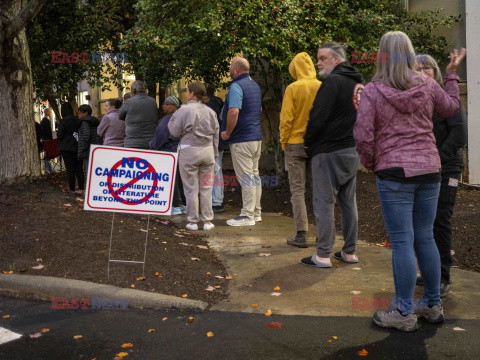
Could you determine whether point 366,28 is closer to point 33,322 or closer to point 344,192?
point 344,192

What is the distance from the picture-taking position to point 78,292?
16.8ft

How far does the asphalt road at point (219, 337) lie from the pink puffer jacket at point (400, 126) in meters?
1.12

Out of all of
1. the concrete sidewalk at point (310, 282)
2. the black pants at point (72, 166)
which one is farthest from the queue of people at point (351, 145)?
the black pants at point (72, 166)

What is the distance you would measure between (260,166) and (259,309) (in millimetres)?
9593

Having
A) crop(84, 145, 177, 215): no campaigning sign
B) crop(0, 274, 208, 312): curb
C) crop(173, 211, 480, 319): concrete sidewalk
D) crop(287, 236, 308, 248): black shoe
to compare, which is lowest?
crop(173, 211, 480, 319): concrete sidewalk

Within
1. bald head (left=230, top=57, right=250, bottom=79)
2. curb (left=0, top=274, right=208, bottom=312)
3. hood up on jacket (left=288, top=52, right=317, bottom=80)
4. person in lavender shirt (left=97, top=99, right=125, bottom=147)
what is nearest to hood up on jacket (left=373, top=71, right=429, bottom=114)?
curb (left=0, top=274, right=208, bottom=312)

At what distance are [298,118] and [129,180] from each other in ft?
6.49

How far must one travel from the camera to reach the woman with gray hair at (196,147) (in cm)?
784

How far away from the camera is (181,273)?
5.71 metres

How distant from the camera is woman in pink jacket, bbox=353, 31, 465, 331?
4094 mm

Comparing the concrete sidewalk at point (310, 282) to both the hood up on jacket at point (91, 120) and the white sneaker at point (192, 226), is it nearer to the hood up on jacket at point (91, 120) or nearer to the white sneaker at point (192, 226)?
the white sneaker at point (192, 226)

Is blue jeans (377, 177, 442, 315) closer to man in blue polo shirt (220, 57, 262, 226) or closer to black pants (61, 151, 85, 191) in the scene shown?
man in blue polo shirt (220, 57, 262, 226)

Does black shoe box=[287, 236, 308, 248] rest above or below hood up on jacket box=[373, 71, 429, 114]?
below

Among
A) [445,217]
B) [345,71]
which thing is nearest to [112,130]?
[345,71]
